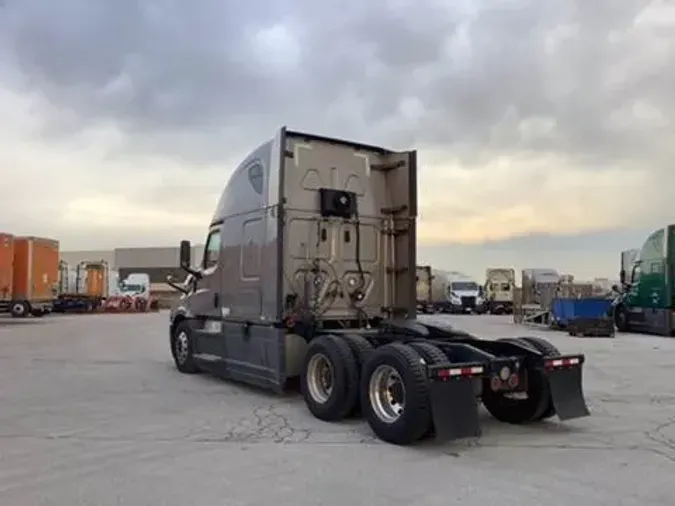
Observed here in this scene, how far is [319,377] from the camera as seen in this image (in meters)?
8.38

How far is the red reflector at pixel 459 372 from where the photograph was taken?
6559 millimetres

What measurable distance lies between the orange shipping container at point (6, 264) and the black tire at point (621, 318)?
24.3 metres

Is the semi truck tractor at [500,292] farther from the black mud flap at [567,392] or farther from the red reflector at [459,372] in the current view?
the red reflector at [459,372]

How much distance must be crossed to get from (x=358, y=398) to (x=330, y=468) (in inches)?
77.5

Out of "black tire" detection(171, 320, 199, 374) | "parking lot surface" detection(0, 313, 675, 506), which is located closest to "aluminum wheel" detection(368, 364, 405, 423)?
"parking lot surface" detection(0, 313, 675, 506)

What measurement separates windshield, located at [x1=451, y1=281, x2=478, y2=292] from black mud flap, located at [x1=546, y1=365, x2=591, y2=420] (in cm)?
3729

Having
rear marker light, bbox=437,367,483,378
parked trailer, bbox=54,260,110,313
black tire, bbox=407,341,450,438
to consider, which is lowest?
rear marker light, bbox=437,367,483,378

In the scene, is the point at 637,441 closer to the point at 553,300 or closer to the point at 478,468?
the point at 478,468

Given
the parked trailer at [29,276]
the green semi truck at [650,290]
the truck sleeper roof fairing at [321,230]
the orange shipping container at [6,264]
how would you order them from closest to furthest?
the truck sleeper roof fairing at [321,230], the green semi truck at [650,290], the orange shipping container at [6,264], the parked trailer at [29,276]

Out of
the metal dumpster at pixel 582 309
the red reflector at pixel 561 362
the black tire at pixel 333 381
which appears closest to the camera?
the red reflector at pixel 561 362

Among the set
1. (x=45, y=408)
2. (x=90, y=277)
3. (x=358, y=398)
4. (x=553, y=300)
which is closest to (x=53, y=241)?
(x=90, y=277)

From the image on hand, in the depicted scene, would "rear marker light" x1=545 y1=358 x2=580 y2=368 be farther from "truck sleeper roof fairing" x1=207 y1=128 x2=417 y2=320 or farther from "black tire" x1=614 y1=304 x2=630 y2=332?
"black tire" x1=614 y1=304 x2=630 y2=332

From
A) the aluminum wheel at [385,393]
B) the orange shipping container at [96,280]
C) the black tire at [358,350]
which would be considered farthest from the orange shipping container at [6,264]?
the aluminum wheel at [385,393]

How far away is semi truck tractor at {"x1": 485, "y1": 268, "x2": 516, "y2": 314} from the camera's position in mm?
43625
